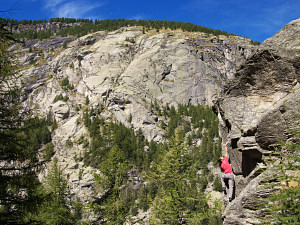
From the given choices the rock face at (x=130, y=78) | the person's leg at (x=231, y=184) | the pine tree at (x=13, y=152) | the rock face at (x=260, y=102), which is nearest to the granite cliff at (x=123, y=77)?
the rock face at (x=130, y=78)

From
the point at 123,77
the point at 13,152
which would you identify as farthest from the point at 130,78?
the point at 13,152

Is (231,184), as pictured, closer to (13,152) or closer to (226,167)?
(226,167)

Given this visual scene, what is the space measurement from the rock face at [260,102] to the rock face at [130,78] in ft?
315

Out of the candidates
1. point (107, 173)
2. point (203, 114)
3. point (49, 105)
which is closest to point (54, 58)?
point (49, 105)

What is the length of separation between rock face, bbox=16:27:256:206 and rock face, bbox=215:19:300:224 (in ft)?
315

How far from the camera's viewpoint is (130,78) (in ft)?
419

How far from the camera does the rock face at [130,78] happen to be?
119 m

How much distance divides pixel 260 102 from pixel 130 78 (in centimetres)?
11660

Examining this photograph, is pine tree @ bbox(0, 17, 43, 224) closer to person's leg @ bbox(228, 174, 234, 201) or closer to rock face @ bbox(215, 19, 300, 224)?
rock face @ bbox(215, 19, 300, 224)

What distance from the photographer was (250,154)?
41.3 ft

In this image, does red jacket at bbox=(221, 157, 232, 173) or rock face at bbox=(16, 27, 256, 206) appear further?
rock face at bbox=(16, 27, 256, 206)

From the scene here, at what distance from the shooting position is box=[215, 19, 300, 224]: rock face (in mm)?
10992

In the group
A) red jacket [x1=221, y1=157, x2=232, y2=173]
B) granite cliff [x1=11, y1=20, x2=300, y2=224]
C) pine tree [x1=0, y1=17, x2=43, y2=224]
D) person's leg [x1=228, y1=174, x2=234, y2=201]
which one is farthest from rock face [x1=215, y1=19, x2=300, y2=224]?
granite cliff [x1=11, y1=20, x2=300, y2=224]

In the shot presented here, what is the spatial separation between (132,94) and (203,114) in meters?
36.9
